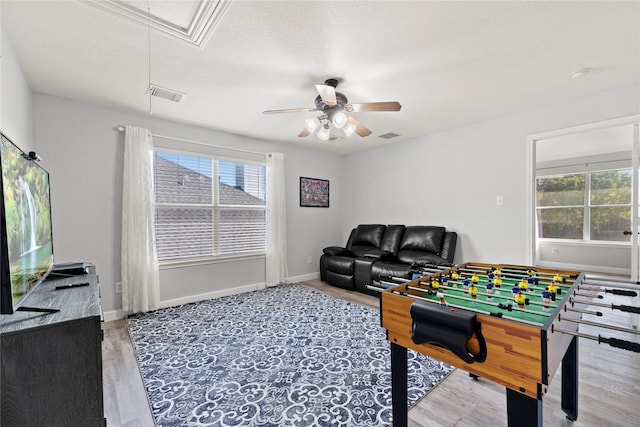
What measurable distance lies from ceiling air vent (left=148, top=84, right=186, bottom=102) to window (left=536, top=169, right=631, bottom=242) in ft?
24.6

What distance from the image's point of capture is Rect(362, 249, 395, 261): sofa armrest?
4.20 metres

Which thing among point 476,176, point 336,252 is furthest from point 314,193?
point 476,176

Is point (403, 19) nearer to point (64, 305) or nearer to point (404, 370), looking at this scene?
point (404, 370)

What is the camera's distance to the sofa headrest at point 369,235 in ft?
15.7

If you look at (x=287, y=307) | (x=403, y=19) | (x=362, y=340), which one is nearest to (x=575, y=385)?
(x=362, y=340)

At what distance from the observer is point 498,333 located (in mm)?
1014

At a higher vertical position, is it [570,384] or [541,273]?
[541,273]

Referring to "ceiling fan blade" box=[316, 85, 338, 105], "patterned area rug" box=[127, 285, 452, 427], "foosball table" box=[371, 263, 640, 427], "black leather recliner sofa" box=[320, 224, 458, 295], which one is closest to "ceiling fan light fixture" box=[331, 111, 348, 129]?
"ceiling fan blade" box=[316, 85, 338, 105]

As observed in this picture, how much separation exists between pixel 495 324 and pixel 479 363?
18cm

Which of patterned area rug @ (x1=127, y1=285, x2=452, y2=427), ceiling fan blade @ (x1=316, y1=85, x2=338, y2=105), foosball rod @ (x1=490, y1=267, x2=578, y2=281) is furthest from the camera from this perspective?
ceiling fan blade @ (x1=316, y1=85, x2=338, y2=105)

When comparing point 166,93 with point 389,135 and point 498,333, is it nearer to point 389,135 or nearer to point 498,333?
point 389,135

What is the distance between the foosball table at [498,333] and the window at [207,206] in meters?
3.02

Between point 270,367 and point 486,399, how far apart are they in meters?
1.50

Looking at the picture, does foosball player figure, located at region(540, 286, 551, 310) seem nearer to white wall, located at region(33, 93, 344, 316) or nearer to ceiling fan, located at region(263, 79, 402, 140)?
ceiling fan, located at region(263, 79, 402, 140)
